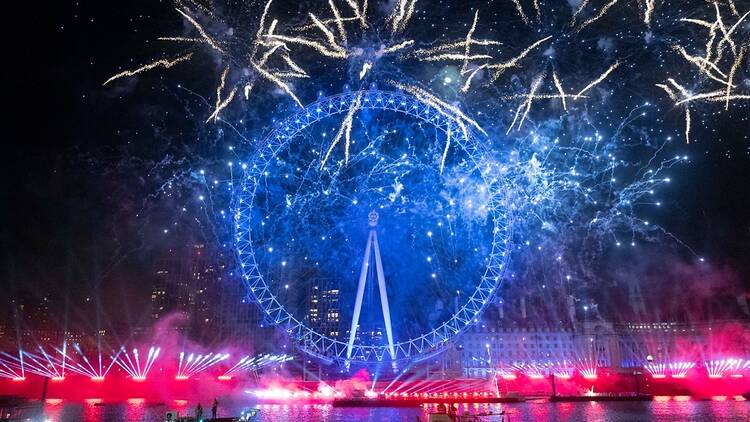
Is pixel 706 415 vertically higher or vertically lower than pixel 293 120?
lower

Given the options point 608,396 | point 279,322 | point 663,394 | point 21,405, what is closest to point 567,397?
point 608,396

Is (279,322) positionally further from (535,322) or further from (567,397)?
(535,322)

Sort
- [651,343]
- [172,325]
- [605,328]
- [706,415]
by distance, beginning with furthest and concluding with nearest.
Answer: [605,328], [651,343], [172,325], [706,415]

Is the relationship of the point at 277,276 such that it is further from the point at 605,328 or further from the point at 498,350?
the point at 605,328

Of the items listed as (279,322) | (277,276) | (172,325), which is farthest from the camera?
(172,325)

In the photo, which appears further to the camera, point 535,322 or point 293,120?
point 535,322

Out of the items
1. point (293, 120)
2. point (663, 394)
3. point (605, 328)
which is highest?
point (293, 120)

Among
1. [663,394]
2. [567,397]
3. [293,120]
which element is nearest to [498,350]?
[663,394]

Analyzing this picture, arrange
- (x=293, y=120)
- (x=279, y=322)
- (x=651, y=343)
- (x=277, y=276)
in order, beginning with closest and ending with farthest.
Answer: (x=293, y=120) < (x=279, y=322) < (x=277, y=276) < (x=651, y=343)

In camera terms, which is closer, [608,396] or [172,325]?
[608,396]
